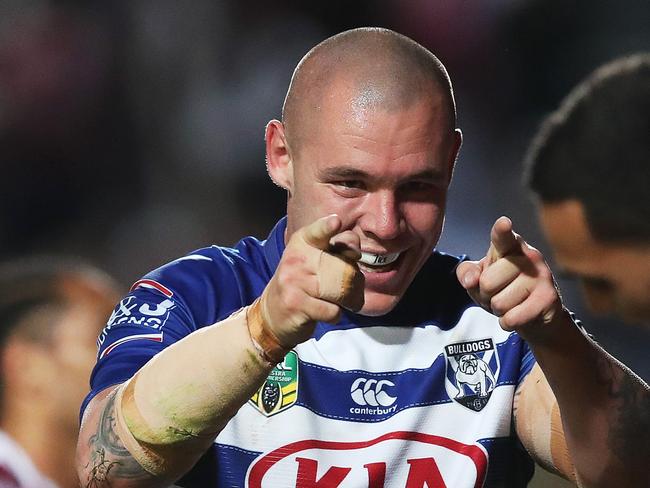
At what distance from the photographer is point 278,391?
210 centimetres

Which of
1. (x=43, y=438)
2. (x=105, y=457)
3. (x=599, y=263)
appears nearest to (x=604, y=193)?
(x=599, y=263)

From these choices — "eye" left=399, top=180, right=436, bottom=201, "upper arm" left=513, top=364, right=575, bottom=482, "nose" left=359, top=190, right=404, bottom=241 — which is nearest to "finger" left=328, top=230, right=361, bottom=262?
"nose" left=359, top=190, right=404, bottom=241

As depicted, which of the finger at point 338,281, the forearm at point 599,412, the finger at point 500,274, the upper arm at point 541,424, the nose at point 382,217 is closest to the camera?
the finger at point 338,281

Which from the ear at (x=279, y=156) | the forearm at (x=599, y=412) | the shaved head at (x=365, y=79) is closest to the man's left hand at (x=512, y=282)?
the forearm at (x=599, y=412)

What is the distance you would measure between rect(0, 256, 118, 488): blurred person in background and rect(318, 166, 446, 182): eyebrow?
6.37ft

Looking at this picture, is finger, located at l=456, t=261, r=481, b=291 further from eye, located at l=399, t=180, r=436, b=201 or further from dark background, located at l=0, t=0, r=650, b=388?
dark background, located at l=0, t=0, r=650, b=388

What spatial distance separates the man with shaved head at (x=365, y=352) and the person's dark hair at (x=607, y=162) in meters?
1.50

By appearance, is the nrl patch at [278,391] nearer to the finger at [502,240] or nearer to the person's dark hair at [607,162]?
the finger at [502,240]

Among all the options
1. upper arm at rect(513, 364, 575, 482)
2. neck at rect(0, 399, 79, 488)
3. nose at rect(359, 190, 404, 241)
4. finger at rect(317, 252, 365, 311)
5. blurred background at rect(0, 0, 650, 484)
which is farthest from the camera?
blurred background at rect(0, 0, 650, 484)

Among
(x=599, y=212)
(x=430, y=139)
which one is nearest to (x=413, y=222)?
(x=430, y=139)

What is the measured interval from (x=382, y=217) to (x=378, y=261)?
0.31ft

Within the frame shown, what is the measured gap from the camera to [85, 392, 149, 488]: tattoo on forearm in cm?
171

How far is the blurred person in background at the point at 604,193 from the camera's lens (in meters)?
3.65

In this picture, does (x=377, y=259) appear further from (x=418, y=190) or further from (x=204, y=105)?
(x=204, y=105)
